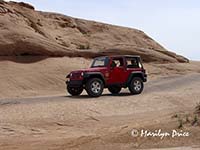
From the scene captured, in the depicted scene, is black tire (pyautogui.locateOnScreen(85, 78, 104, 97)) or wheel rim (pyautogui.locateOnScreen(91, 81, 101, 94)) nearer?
black tire (pyautogui.locateOnScreen(85, 78, 104, 97))

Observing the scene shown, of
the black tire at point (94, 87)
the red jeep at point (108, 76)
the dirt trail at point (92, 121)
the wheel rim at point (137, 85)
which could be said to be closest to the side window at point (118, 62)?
the red jeep at point (108, 76)

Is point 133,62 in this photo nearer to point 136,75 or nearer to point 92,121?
point 136,75

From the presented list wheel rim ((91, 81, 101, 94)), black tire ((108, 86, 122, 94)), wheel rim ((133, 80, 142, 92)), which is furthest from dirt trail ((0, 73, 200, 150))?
black tire ((108, 86, 122, 94))

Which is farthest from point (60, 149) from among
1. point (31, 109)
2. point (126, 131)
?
point (31, 109)

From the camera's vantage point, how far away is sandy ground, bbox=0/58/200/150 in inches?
399

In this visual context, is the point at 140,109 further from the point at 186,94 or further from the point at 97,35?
the point at 97,35

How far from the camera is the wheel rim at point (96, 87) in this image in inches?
738

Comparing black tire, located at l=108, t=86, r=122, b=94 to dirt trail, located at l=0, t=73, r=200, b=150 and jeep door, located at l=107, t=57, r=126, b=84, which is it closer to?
jeep door, located at l=107, t=57, r=126, b=84

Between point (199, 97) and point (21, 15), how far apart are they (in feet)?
64.1

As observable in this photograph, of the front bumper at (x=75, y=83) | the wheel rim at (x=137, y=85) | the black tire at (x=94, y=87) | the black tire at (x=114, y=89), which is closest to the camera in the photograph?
the black tire at (x=94, y=87)

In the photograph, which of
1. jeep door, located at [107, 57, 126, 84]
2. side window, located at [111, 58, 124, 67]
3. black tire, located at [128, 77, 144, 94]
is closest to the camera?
jeep door, located at [107, 57, 126, 84]

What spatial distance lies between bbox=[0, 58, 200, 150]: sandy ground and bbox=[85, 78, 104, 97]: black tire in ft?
2.84

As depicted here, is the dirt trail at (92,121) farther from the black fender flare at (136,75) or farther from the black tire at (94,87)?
the black fender flare at (136,75)

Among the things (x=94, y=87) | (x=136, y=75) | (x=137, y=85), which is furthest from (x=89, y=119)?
(x=136, y=75)
